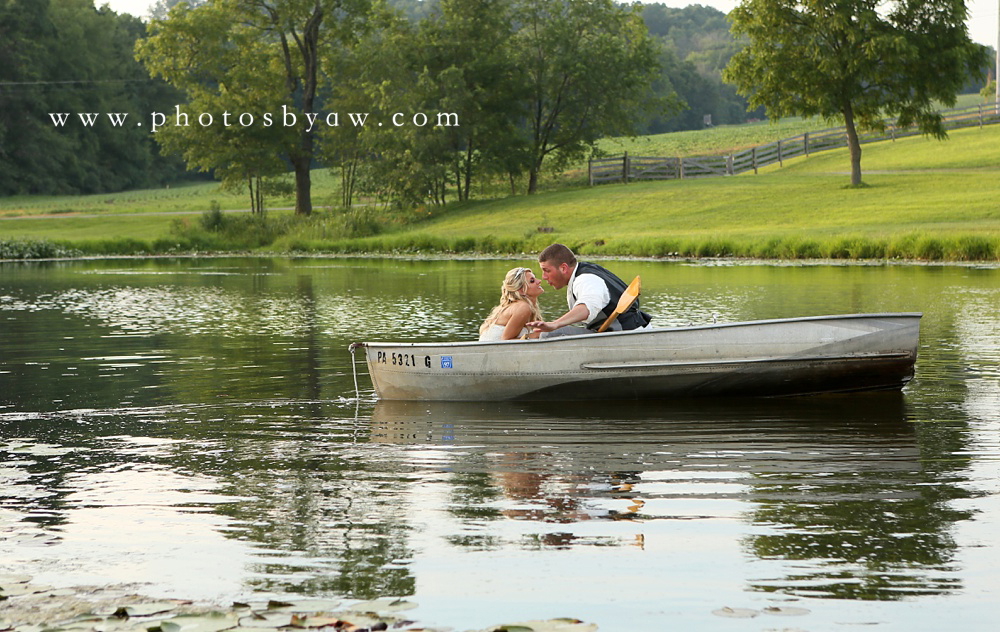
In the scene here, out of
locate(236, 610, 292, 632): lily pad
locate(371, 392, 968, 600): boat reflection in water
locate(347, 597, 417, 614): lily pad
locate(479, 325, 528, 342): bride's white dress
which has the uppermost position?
locate(479, 325, 528, 342): bride's white dress

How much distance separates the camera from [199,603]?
581cm

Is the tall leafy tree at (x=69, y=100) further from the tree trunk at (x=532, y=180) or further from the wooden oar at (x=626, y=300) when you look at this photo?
the wooden oar at (x=626, y=300)

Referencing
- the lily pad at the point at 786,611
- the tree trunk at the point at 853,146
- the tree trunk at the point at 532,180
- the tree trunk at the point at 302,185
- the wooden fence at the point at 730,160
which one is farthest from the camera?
the wooden fence at the point at 730,160

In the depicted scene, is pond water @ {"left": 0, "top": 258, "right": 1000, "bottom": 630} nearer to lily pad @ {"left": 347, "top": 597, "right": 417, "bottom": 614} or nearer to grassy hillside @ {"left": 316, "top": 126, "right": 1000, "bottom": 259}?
lily pad @ {"left": 347, "top": 597, "right": 417, "bottom": 614}

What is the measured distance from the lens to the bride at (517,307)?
1220 centimetres

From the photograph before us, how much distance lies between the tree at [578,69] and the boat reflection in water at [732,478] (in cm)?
4921

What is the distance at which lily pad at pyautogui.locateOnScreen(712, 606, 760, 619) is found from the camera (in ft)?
18.2

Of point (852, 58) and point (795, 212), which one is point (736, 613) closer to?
point (795, 212)

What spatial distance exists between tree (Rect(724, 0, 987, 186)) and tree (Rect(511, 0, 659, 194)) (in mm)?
10416

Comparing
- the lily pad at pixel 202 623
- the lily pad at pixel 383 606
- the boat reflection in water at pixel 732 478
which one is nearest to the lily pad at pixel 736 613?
the boat reflection in water at pixel 732 478

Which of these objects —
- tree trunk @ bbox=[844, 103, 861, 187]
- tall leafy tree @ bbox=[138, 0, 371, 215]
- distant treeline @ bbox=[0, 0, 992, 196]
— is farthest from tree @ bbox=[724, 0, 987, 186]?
distant treeline @ bbox=[0, 0, 992, 196]

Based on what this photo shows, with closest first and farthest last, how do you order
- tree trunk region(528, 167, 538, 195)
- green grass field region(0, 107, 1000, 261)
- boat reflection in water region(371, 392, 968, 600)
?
boat reflection in water region(371, 392, 968, 600)
green grass field region(0, 107, 1000, 261)
tree trunk region(528, 167, 538, 195)

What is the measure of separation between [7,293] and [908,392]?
23.0 metres

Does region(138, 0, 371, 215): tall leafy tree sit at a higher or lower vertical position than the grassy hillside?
higher
